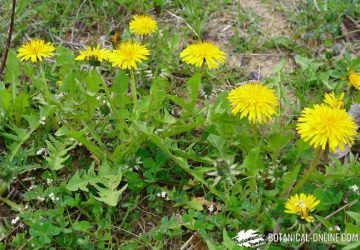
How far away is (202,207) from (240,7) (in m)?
1.83

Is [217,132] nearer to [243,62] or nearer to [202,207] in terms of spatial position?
[202,207]

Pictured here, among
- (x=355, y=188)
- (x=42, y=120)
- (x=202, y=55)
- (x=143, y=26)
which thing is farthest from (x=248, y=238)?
A: (x=143, y=26)

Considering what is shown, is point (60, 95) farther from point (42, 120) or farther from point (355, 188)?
point (355, 188)

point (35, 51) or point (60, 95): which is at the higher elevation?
point (35, 51)

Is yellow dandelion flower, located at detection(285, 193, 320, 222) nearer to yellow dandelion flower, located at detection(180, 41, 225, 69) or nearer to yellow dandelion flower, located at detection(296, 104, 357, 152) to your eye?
yellow dandelion flower, located at detection(296, 104, 357, 152)

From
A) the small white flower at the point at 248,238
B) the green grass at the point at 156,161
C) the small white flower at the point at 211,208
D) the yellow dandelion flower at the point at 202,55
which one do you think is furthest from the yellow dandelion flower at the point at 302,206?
the yellow dandelion flower at the point at 202,55

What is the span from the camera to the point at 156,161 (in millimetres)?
2334

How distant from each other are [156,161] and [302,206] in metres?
0.75

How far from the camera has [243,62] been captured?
317cm

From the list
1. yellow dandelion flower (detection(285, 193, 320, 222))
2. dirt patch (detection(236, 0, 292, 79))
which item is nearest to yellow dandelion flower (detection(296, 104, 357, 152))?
yellow dandelion flower (detection(285, 193, 320, 222))

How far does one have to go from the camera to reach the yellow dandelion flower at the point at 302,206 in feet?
6.14

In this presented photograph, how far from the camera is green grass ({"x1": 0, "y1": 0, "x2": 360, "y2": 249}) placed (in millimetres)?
2115

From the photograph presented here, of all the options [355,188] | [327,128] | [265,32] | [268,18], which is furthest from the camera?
[268,18]

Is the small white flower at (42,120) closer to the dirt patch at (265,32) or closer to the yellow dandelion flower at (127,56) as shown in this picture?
the yellow dandelion flower at (127,56)
